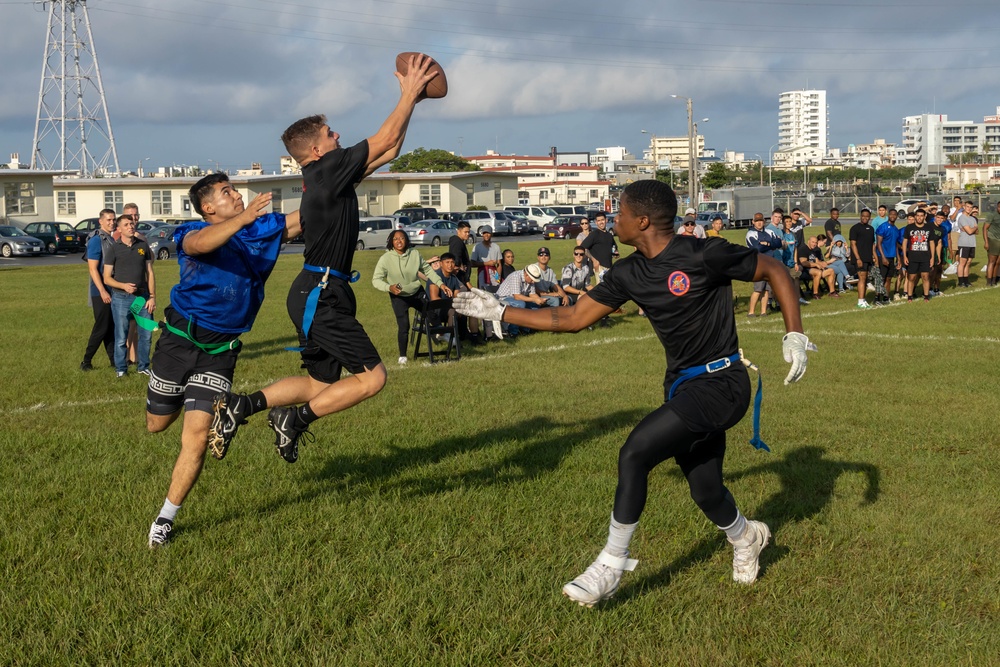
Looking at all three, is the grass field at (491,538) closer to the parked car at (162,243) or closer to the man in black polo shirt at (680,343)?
the man in black polo shirt at (680,343)

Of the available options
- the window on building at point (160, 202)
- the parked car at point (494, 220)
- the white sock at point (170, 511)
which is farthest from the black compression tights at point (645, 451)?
the window on building at point (160, 202)

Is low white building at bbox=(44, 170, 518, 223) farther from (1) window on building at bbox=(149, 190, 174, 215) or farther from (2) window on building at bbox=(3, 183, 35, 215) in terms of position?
(2) window on building at bbox=(3, 183, 35, 215)

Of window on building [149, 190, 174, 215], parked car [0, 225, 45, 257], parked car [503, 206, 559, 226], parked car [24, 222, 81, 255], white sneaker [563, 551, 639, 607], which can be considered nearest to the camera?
white sneaker [563, 551, 639, 607]

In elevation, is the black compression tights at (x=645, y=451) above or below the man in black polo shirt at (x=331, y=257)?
below

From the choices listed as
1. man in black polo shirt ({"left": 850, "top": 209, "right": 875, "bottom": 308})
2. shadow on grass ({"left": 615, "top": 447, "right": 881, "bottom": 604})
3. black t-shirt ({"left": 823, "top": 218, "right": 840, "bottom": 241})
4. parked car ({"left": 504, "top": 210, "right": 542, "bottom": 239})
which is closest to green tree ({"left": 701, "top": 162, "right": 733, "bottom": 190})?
parked car ({"left": 504, "top": 210, "right": 542, "bottom": 239})

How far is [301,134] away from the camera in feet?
20.4

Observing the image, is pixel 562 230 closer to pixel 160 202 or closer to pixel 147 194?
pixel 160 202

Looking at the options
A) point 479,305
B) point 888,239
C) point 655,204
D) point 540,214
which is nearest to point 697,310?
point 655,204

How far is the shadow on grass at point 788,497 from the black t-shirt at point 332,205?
262cm

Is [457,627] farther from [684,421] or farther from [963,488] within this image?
[963,488]

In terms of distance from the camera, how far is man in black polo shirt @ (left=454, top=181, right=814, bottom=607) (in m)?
4.77

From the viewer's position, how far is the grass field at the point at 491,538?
4512mm

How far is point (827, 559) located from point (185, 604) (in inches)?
136

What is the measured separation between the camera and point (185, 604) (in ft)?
15.9
